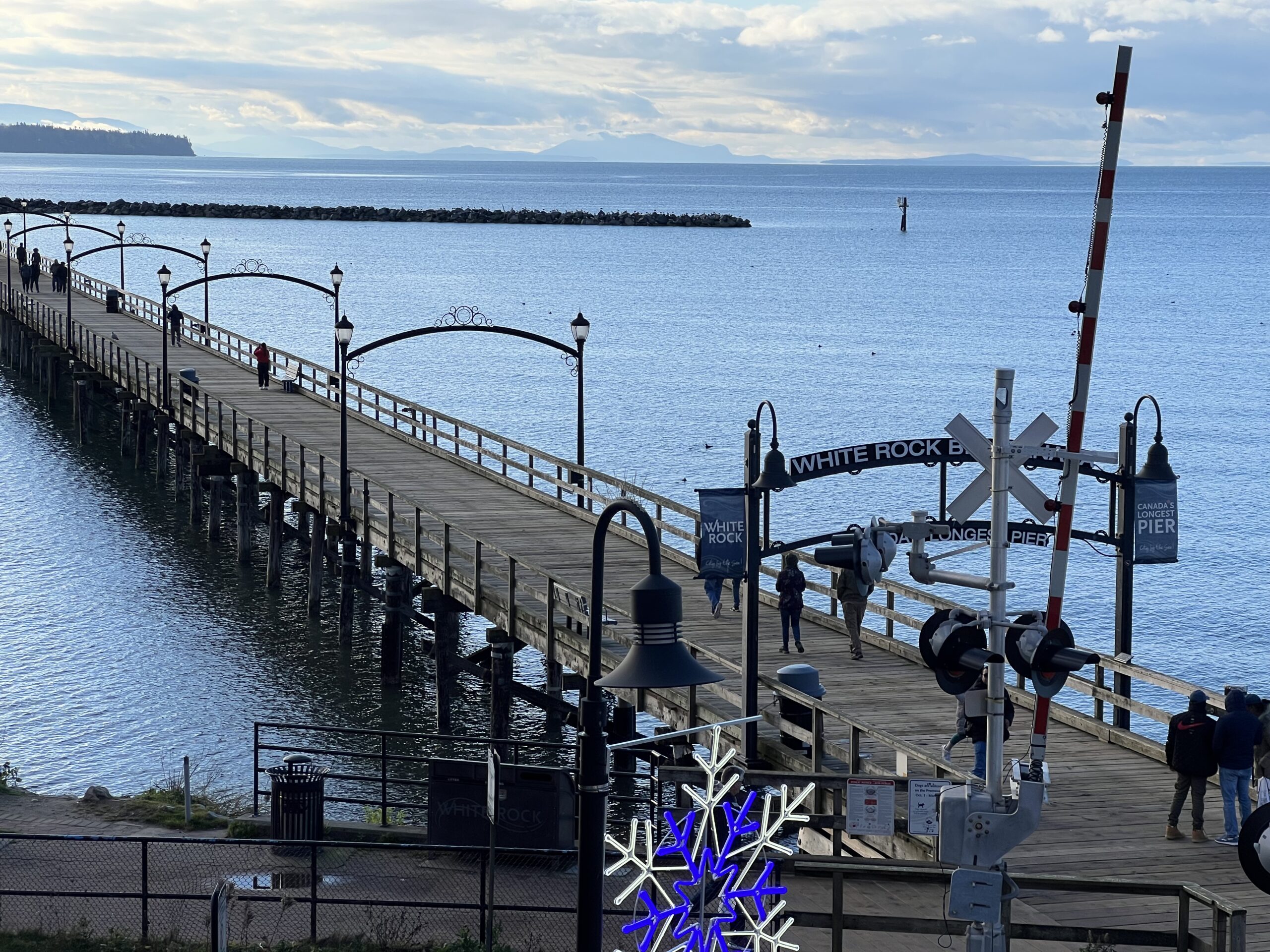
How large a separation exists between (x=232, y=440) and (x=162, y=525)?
702 centimetres

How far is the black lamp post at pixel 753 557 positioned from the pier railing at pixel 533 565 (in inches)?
10.4

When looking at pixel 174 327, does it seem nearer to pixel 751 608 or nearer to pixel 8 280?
pixel 8 280

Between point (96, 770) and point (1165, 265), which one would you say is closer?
point (96, 770)

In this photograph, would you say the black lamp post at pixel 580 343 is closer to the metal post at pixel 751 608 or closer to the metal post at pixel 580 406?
the metal post at pixel 580 406

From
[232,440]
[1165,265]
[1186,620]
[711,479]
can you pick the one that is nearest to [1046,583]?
[1186,620]

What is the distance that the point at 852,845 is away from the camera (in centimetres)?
1412

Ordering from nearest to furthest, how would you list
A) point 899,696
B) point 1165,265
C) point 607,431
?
point 899,696 → point 607,431 → point 1165,265

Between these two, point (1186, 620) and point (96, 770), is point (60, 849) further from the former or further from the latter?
point (1186, 620)

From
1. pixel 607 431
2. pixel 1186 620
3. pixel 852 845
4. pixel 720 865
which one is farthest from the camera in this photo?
pixel 607 431

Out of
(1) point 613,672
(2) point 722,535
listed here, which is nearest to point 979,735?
(2) point 722,535

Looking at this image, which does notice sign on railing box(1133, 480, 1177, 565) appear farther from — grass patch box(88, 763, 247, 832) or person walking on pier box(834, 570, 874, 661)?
grass patch box(88, 763, 247, 832)

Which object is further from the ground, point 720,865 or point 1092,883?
point 720,865

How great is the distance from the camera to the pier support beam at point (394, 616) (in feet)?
91.4

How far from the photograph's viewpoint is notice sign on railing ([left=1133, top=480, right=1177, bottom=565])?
14.8 metres
